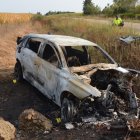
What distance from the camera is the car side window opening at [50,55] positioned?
9305 millimetres

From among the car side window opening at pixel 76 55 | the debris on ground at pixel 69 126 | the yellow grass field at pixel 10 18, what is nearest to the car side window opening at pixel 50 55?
the car side window opening at pixel 76 55

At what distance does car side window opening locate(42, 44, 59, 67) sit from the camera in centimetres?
930

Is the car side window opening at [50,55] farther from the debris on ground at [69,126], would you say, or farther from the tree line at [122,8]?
the tree line at [122,8]

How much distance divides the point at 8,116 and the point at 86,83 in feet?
7.53

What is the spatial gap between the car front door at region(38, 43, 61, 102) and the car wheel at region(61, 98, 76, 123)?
1.78ft

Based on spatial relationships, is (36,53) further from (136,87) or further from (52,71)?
(136,87)

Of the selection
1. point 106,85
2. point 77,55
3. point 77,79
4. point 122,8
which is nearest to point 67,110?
point 77,79

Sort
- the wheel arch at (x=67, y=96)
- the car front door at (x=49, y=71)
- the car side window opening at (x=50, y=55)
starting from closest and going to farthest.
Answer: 1. the wheel arch at (x=67, y=96)
2. the car front door at (x=49, y=71)
3. the car side window opening at (x=50, y=55)

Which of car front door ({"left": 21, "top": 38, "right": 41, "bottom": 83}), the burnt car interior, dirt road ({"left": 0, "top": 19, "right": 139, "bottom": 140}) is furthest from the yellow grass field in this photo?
the burnt car interior

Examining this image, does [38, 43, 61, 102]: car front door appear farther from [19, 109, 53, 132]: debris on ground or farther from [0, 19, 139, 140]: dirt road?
[19, 109, 53, 132]: debris on ground

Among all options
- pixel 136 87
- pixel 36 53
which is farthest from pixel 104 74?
pixel 36 53

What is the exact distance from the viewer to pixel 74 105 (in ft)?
26.9

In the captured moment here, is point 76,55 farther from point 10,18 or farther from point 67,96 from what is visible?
point 10,18

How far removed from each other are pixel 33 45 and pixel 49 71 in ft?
6.35
